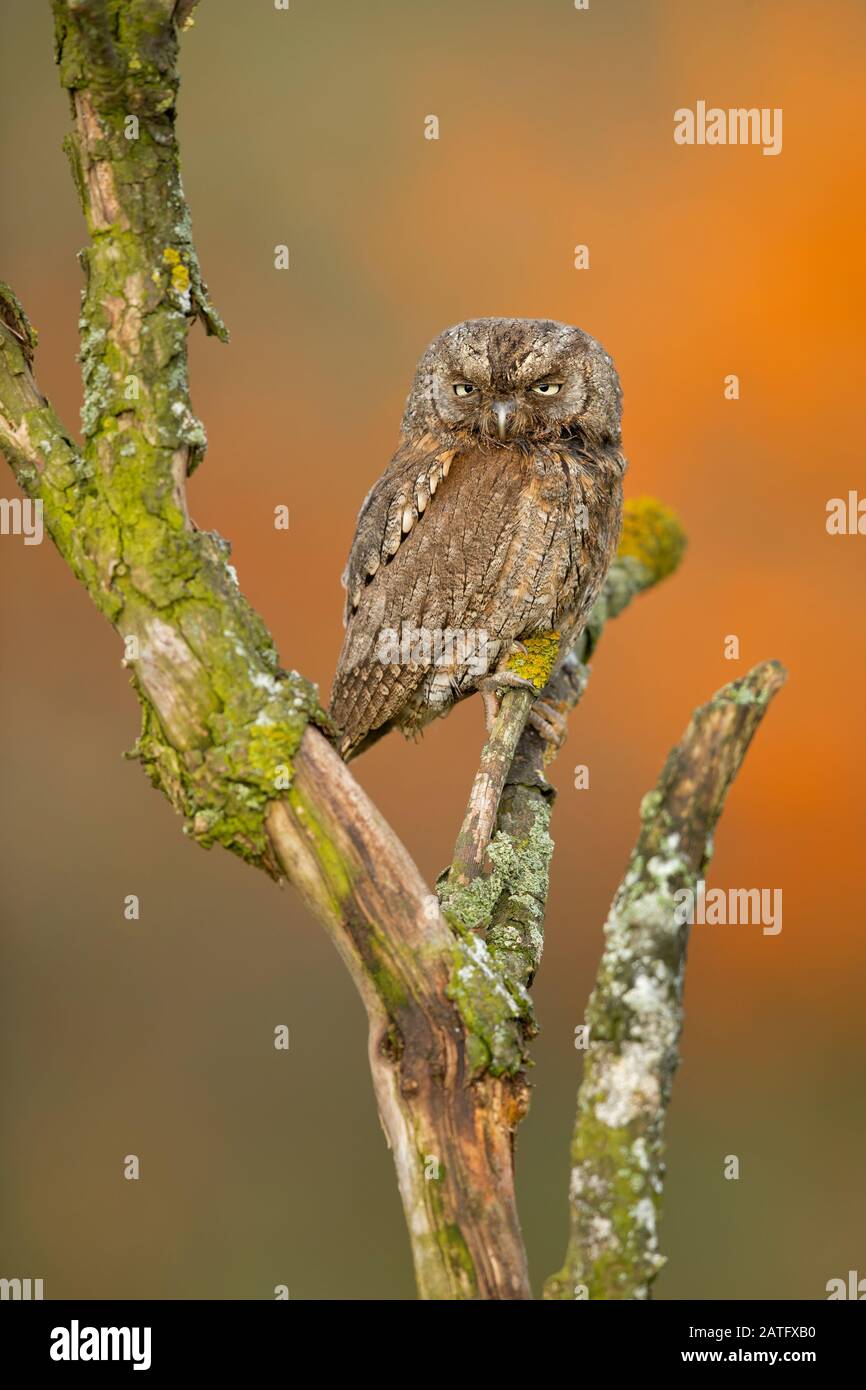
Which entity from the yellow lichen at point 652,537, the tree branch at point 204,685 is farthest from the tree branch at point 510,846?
the yellow lichen at point 652,537

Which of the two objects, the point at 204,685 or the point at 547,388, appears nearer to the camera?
the point at 204,685

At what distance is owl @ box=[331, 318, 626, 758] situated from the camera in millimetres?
2652

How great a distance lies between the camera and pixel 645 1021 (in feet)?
5.14

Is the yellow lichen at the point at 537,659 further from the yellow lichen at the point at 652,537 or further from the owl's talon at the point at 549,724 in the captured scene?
the yellow lichen at the point at 652,537

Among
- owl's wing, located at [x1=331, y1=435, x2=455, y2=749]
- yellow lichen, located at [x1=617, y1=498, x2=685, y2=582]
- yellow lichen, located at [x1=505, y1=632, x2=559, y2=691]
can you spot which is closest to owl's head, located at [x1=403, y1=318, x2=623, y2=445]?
owl's wing, located at [x1=331, y1=435, x2=455, y2=749]

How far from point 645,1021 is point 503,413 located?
1492 millimetres

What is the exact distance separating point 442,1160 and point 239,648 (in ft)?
2.64

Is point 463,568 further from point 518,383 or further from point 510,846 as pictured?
point 510,846

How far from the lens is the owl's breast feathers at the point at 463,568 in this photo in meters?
2.66

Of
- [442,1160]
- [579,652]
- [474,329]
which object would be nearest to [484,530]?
[474,329]

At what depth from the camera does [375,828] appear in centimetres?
183

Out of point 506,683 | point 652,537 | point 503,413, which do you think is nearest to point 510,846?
point 506,683

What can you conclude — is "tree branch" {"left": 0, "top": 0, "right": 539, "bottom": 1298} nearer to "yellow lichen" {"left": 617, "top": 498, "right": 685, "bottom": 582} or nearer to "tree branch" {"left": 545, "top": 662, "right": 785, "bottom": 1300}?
"tree branch" {"left": 545, "top": 662, "right": 785, "bottom": 1300}

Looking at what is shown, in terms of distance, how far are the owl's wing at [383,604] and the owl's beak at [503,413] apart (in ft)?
0.48
